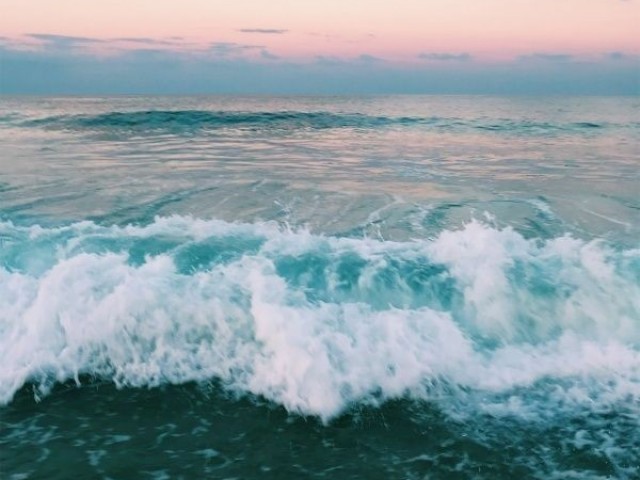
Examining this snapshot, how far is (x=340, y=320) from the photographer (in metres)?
6.90

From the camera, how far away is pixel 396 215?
12242mm

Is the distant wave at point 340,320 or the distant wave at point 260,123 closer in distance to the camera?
the distant wave at point 340,320

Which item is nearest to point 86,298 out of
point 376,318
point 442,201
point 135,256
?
point 135,256

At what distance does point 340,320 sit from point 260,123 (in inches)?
1211

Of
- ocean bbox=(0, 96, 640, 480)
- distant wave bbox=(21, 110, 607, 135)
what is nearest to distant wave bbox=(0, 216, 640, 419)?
ocean bbox=(0, 96, 640, 480)

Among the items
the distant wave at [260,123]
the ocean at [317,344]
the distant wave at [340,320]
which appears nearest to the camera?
the ocean at [317,344]

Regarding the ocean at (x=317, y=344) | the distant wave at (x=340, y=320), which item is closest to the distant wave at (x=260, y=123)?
the ocean at (x=317, y=344)

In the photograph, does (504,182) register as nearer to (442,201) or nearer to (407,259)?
(442,201)

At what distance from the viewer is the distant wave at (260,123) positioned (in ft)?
109

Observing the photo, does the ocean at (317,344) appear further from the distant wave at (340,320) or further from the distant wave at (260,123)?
the distant wave at (260,123)

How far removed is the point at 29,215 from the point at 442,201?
29.2ft

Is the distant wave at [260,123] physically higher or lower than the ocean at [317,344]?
higher

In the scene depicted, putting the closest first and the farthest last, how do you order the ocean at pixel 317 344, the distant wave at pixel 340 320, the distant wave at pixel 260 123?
1. the ocean at pixel 317 344
2. the distant wave at pixel 340 320
3. the distant wave at pixel 260 123

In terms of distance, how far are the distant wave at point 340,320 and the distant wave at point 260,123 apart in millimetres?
24914
